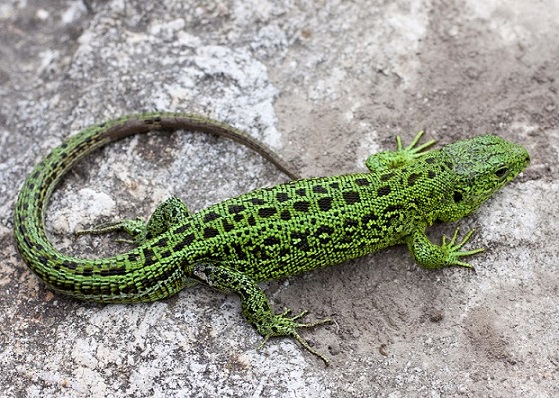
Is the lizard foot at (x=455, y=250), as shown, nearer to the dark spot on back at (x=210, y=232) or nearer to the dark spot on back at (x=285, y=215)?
the dark spot on back at (x=285, y=215)

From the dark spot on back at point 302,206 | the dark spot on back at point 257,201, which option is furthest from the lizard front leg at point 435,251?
the dark spot on back at point 257,201

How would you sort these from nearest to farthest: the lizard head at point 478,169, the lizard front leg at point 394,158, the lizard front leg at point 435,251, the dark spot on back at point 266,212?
1. the dark spot on back at point 266,212
2. the lizard front leg at point 435,251
3. the lizard head at point 478,169
4. the lizard front leg at point 394,158

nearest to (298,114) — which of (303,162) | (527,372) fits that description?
(303,162)

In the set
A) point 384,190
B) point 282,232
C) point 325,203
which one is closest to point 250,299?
point 282,232

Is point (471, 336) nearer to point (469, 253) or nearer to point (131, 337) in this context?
point (469, 253)

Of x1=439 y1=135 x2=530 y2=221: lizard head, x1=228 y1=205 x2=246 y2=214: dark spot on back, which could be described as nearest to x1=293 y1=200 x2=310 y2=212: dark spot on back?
x1=228 y1=205 x2=246 y2=214: dark spot on back

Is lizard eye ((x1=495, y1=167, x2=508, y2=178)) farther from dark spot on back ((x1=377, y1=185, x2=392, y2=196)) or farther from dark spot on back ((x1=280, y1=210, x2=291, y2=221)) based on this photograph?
dark spot on back ((x1=280, y1=210, x2=291, y2=221))
